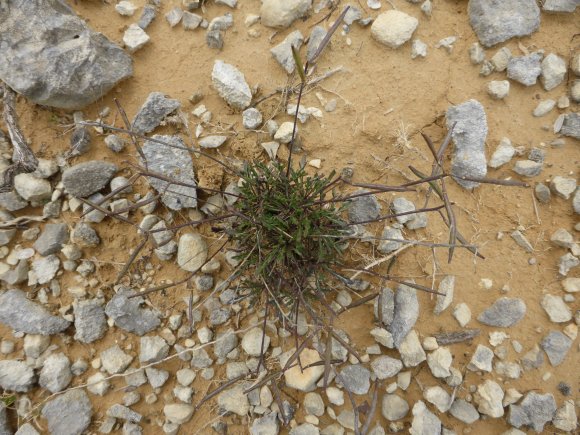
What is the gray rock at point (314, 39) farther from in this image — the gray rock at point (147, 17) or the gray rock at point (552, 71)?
the gray rock at point (552, 71)

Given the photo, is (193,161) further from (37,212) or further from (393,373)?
(393,373)

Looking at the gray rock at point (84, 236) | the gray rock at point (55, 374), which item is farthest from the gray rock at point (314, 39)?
the gray rock at point (55, 374)

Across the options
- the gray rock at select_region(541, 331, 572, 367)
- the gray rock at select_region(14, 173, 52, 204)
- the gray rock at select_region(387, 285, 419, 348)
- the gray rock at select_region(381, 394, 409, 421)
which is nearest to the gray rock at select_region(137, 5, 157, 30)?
the gray rock at select_region(14, 173, 52, 204)

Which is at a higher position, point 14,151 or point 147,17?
point 147,17

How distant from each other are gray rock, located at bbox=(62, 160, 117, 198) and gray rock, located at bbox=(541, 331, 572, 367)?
3.14 metres

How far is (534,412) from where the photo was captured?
2598 mm

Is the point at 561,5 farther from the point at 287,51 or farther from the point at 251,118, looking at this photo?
the point at 251,118

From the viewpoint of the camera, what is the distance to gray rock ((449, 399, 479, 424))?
103 inches

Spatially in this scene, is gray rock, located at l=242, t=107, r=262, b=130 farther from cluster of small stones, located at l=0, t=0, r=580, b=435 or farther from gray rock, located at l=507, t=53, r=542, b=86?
gray rock, located at l=507, t=53, r=542, b=86

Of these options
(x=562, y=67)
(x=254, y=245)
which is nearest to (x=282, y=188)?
(x=254, y=245)

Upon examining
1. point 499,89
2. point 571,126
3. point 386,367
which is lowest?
point 386,367

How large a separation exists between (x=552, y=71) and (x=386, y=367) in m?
2.30

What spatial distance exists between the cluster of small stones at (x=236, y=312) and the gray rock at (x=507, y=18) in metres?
0.01

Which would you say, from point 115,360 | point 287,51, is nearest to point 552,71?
point 287,51
